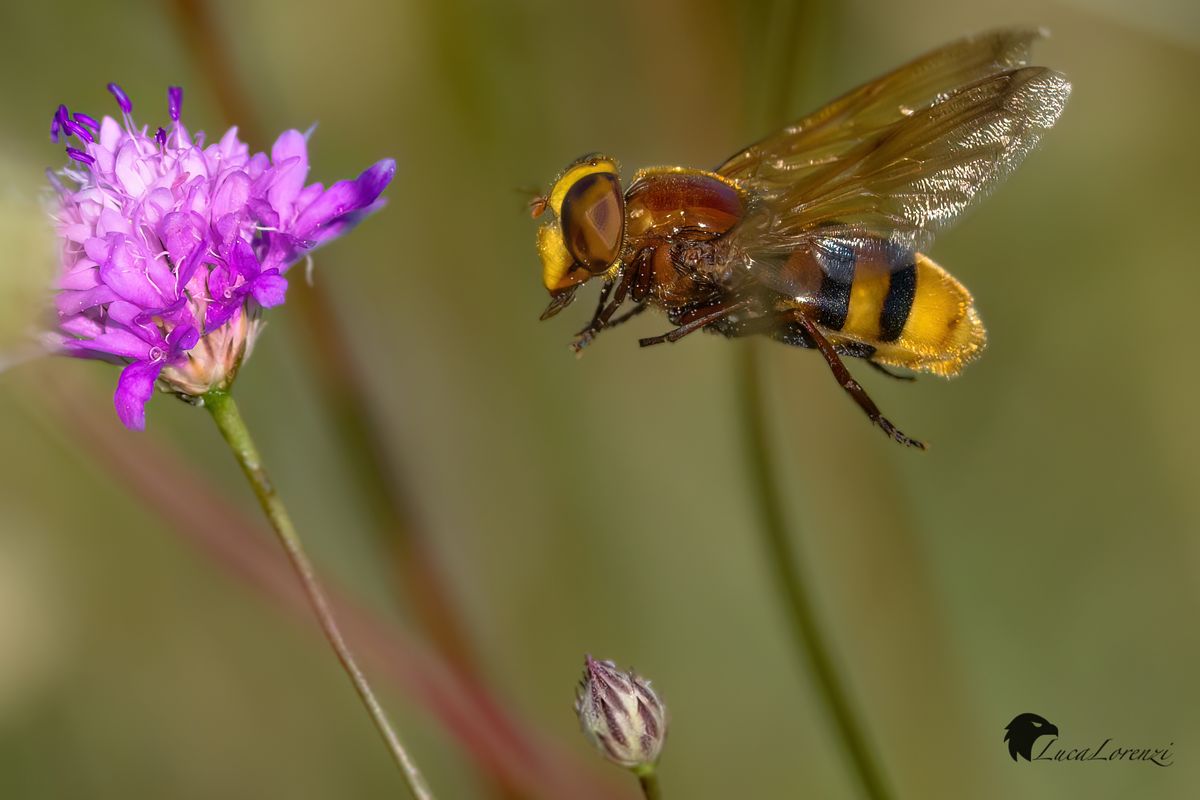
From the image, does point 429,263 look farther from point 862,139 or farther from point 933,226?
point 933,226

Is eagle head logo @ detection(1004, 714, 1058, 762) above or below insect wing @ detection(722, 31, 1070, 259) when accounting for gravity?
below

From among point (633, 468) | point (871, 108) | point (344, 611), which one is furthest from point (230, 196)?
point (633, 468)

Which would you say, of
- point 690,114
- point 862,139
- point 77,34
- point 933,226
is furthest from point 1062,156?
point 77,34

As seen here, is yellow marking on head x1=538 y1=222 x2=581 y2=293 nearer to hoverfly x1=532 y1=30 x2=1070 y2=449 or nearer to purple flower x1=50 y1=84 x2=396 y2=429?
hoverfly x1=532 y1=30 x2=1070 y2=449

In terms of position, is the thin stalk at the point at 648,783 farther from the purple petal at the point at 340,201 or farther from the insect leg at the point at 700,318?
the purple petal at the point at 340,201

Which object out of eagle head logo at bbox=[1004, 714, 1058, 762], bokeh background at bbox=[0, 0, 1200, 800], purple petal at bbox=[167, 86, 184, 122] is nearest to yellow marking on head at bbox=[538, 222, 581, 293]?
purple petal at bbox=[167, 86, 184, 122]

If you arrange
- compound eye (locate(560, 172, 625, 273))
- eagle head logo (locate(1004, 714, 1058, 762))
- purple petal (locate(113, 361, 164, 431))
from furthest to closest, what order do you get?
eagle head logo (locate(1004, 714, 1058, 762))
compound eye (locate(560, 172, 625, 273))
purple petal (locate(113, 361, 164, 431))
